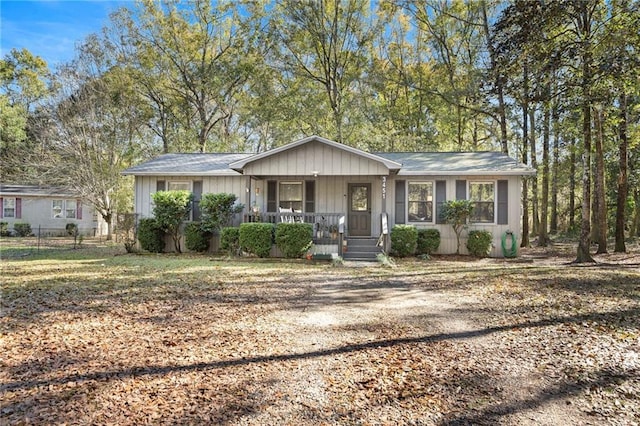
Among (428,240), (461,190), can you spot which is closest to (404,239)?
(428,240)

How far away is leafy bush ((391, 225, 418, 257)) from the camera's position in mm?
12492

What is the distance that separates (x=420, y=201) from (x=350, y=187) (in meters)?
2.61

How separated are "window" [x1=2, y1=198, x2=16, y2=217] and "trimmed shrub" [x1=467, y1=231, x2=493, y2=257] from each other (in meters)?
26.3

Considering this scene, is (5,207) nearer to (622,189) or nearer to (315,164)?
(315,164)

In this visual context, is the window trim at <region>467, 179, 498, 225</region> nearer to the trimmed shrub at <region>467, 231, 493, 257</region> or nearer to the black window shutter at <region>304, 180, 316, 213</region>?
the trimmed shrub at <region>467, 231, 493, 257</region>

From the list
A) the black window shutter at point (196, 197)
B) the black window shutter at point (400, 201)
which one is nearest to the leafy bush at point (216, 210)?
the black window shutter at point (196, 197)

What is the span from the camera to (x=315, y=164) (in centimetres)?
1260

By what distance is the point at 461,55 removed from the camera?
2211 centimetres

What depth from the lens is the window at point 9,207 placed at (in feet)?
75.5

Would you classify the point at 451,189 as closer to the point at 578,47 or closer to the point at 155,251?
the point at 578,47

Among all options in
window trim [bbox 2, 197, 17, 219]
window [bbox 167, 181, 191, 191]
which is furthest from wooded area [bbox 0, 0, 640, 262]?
window [bbox 167, 181, 191, 191]

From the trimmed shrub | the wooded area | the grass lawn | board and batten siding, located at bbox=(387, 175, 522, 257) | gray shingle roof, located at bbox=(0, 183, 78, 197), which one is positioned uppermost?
the wooded area

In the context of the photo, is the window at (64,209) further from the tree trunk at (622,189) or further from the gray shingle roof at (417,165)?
the tree trunk at (622,189)

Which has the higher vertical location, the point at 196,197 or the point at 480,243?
the point at 196,197
